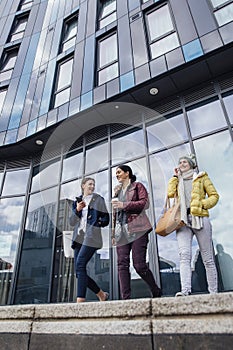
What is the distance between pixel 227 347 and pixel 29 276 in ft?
23.8

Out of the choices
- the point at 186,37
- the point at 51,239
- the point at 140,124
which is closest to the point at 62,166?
the point at 51,239

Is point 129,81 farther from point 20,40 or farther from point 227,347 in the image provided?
point 20,40

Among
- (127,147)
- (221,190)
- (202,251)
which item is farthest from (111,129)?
(202,251)

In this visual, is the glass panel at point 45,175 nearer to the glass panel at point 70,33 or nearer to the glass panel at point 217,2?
the glass panel at point 70,33

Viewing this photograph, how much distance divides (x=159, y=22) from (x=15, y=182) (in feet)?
23.7

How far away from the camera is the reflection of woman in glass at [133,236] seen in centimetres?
302

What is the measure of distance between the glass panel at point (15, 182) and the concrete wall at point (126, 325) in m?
7.59

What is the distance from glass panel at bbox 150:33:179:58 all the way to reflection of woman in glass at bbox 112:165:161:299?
5578 millimetres

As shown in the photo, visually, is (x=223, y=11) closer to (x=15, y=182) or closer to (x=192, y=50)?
(x=192, y=50)

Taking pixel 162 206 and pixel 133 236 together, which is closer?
pixel 133 236

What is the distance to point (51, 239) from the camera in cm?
777

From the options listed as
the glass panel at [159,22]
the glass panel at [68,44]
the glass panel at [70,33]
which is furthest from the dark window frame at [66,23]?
the glass panel at [159,22]

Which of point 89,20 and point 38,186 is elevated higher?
point 89,20

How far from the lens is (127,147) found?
7730 millimetres
